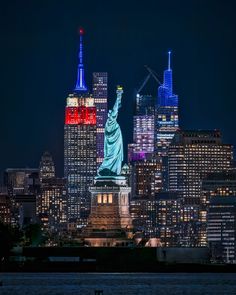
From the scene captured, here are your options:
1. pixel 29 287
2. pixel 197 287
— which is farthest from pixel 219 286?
pixel 29 287

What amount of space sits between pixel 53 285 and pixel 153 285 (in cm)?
785

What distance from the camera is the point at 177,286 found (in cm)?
19612

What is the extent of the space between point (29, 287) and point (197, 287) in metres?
13.0

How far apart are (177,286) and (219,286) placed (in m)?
3.27

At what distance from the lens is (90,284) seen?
198125 millimetres

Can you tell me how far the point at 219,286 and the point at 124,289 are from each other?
9.47 meters

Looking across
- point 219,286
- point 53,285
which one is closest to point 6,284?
point 53,285

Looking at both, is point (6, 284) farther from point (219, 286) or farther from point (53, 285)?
point (219, 286)

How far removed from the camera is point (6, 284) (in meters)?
197

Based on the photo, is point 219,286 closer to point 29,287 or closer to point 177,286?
point 177,286

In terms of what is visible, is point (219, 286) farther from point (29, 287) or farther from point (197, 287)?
point (29, 287)

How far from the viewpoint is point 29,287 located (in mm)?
192625

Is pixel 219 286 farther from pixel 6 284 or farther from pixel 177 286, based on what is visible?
pixel 6 284

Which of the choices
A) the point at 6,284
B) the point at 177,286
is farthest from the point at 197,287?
the point at 6,284
